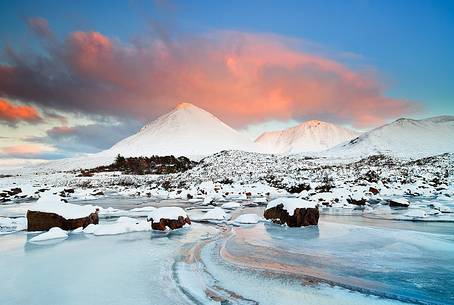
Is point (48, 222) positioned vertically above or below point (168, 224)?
above

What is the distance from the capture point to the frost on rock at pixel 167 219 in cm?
1258

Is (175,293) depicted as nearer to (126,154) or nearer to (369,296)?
(369,296)

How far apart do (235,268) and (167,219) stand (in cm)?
620

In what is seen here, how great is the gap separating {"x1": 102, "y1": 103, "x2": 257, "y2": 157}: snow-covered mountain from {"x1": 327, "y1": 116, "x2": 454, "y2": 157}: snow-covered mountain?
38557mm

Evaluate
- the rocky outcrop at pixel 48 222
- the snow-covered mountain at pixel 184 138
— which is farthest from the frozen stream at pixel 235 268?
the snow-covered mountain at pixel 184 138

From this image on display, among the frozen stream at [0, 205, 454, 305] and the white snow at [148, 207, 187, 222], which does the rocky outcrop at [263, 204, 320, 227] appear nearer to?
the frozen stream at [0, 205, 454, 305]

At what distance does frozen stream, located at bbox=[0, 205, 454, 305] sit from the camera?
5.24 metres

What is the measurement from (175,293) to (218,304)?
0.87 meters

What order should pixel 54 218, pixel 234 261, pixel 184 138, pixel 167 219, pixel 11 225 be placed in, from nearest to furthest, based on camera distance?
pixel 234 261, pixel 54 218, pixel 167 219, pixel 11 225, pixel 184 138

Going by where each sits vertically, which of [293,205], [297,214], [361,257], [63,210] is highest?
→ [63,210]

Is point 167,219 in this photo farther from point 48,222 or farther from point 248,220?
point 48,222

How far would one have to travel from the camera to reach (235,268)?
705 cm

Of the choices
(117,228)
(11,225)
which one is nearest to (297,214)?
(117,228)

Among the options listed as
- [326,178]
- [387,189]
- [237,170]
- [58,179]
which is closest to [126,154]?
[58,179]
